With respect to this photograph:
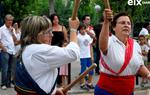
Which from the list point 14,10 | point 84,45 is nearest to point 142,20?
point 14,10

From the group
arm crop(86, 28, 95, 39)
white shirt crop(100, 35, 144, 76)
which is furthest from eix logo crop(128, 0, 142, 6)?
white shirt crop(100, 35, 144, 76)

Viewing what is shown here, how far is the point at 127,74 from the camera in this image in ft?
16.5

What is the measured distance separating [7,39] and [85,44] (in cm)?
186

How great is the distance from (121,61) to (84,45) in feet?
17.9

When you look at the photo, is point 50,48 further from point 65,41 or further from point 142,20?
point 142,20

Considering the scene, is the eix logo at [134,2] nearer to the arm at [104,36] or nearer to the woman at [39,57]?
the arm at [104,36]

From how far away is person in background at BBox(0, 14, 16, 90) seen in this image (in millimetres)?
9731

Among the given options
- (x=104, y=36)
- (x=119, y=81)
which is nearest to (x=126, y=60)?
(x=119, y=81)

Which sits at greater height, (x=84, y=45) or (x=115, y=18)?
(x=115, y=18)

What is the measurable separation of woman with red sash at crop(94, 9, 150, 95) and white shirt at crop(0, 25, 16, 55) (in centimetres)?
492

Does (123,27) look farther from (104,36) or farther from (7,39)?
(7,39)

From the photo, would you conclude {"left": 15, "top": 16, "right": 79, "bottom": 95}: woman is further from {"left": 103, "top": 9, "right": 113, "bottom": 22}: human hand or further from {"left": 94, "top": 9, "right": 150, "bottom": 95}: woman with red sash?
{"left": 94, "top": 9, "right": 150, "bottom": 95}: woman with red sash

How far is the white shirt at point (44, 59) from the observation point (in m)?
3.62

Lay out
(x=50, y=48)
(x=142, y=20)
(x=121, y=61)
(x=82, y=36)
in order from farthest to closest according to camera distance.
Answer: (x=142, y=20), (x=82, y=36), (x=121, y=61), (x=50, y=48)
